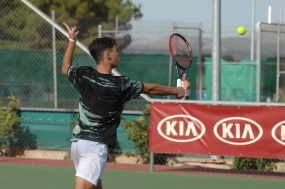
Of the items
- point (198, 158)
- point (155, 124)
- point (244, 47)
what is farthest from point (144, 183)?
point (244, 47)

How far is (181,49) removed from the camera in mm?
A: 7090

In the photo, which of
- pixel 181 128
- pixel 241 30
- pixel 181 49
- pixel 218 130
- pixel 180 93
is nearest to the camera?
pixel 180 93

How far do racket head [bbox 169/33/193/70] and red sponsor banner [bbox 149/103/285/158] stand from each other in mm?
3095

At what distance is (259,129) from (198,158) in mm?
1921

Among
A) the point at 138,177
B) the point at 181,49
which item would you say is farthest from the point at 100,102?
the point at 138,177

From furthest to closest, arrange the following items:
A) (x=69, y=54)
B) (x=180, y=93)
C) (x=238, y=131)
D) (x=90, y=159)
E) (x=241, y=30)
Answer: (x=241, y=30) < (x=238, y=131) < (x=69, y=54) < (x=180, y=93) < (x=90, y=159)

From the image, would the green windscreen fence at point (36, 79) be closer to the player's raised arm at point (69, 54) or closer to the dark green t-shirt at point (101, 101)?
the player's raised arm at point (69, 54)

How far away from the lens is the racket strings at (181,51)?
6902 mm

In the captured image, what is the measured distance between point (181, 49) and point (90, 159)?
2180mm

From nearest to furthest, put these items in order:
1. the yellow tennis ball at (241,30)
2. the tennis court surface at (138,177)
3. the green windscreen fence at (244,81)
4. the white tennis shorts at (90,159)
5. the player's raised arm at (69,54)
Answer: the white tennis shorts at (90,159)
the player's raised arm at (69,54)
the tennis court surface at (138,177)
the yellow tennis ball at (241,30)
the green windscreen fence at (244,81)

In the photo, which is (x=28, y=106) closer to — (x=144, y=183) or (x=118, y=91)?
(x=144, y=183)

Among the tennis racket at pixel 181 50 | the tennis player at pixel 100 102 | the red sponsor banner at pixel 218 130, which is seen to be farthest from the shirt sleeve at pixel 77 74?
the red sponsor banner at pixel 218 130

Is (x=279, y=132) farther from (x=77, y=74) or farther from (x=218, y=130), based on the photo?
(x=77, y=74)

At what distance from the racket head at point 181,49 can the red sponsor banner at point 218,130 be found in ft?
10.2
